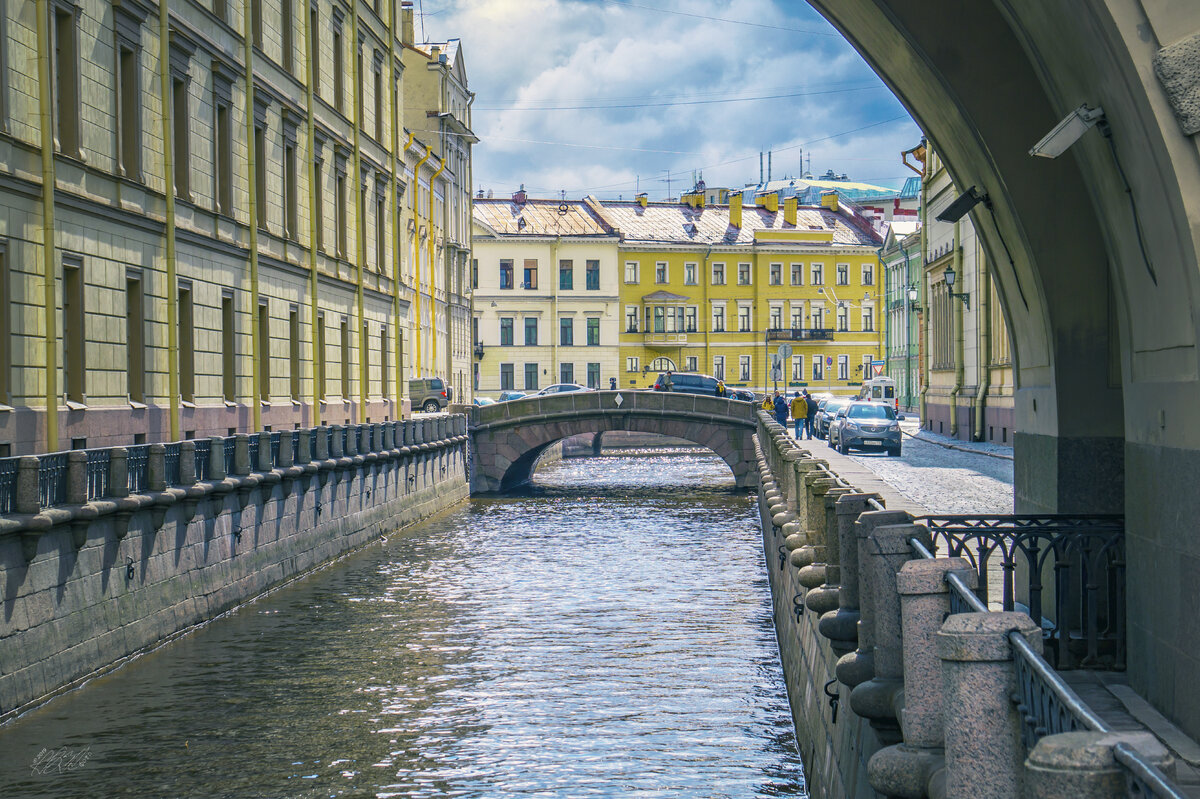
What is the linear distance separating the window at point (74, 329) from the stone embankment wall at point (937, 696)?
42.2 feet

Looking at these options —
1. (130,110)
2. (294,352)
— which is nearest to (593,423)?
(294,352)

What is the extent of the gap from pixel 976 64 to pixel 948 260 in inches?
1379

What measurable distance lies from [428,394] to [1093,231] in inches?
1484

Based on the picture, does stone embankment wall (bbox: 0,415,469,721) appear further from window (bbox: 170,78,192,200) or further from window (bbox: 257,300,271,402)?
window (bbox: 170,78,192,200)

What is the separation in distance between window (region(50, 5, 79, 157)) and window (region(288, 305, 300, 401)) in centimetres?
1131

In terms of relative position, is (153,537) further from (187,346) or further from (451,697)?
(187,346)

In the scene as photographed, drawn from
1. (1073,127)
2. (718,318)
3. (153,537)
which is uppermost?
(718,318)

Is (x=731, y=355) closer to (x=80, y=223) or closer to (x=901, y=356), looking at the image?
(x=901, y=356)

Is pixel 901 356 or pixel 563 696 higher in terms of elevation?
pixel 901 356

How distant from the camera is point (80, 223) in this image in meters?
19.7

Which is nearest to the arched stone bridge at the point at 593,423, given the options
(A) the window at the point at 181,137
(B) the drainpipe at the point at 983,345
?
(B) the drainpipe at the point at 983,345

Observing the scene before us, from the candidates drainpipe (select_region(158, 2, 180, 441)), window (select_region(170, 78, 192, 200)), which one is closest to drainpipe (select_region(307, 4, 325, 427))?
window (select_region(170, 78, 192, 200))

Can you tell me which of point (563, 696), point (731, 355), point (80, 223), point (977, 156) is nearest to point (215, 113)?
point (80, 223)

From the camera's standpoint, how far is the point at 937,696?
5.61 metres
